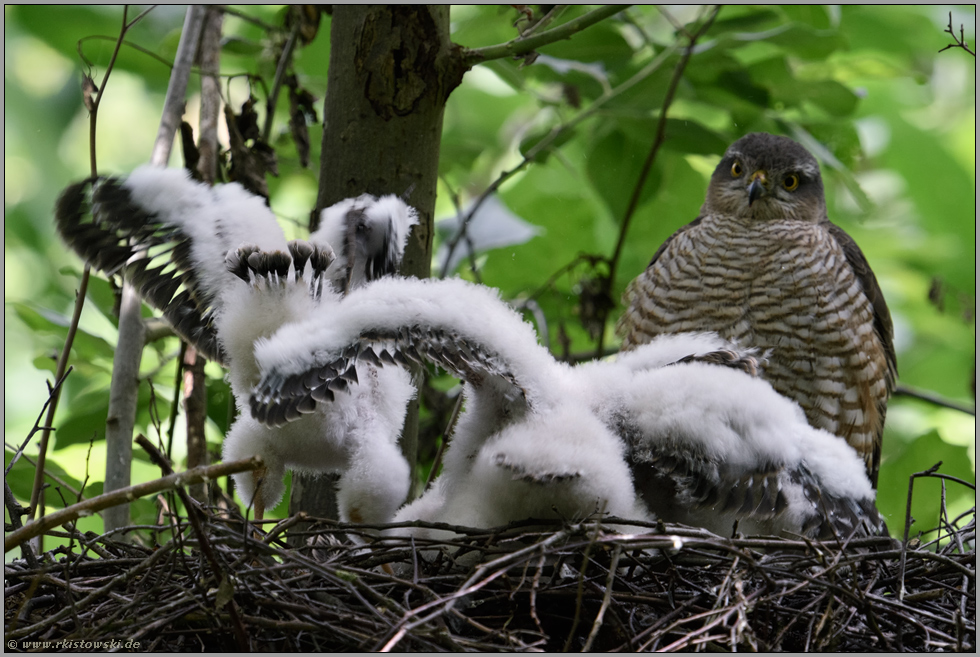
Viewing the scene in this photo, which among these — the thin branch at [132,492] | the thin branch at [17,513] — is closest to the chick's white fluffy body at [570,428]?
the thin branch at [132,492]

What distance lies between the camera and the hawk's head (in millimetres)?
3279

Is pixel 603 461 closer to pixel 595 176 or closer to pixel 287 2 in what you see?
pixel 595 176

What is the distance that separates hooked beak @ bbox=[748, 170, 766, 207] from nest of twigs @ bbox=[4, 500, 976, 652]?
166 cm

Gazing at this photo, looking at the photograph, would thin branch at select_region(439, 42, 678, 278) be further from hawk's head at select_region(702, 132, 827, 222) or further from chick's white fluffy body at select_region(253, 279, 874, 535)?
chick's white fluffy body at select_region(253, 279, 874, 535)

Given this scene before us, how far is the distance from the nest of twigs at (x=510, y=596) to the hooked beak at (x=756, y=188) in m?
1.66

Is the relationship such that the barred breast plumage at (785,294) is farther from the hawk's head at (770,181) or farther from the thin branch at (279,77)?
the thin branch at (279,77)

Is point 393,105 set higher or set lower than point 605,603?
higher

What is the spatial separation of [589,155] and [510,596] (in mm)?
2388

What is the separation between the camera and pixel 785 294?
2.91m

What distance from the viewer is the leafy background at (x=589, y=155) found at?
9.86 ft

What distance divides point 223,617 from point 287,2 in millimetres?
2426

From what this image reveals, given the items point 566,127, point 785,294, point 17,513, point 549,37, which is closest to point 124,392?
point 17,513

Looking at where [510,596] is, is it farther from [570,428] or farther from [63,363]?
[63,363]

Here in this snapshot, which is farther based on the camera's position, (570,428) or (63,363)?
(63,363)
